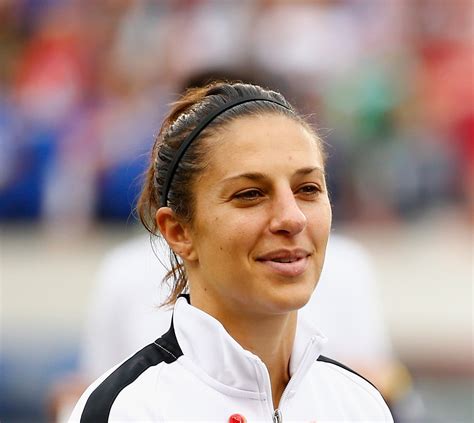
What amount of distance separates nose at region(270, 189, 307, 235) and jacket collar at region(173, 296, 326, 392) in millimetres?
252

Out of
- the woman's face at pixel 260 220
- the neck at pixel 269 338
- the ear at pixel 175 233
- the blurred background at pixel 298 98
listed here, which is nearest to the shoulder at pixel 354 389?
the neck at pixel 269 338

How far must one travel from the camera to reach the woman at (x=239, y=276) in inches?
93.9

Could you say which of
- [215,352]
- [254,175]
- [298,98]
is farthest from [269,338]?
[298,98]

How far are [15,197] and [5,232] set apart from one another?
1.12ft

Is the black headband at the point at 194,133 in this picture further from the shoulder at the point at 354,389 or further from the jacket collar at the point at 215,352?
the shoulder at the point at 354,389

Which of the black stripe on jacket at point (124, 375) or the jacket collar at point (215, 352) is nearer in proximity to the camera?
the black stripe on jacket at point (124, 375)

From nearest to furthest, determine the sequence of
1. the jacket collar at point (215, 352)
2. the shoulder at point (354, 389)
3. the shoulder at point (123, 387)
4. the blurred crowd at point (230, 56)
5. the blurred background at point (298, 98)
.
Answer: the shoulder at point (123, 387), the jacket collar at point (215, 352), the shoulder at point (354, 389), the blurred background at point (298, 98), the blurred crowd at point (230, 56)

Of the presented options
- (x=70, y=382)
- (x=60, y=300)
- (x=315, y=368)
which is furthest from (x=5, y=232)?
(x=315, y=368)

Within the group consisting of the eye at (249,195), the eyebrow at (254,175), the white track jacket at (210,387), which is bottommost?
the white track jacket at (210,387)

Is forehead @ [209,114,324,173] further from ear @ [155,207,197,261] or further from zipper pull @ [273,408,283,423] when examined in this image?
zipper pull @ [273,408,283,423]

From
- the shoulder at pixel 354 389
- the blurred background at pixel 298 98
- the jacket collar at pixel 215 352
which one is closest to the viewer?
the jacket collar at pixel 215 352

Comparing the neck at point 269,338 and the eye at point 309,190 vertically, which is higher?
the eye at point 309,190

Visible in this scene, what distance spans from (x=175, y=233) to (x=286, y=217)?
31cm

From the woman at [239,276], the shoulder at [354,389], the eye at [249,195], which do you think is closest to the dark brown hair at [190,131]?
the woman at [239,276]
